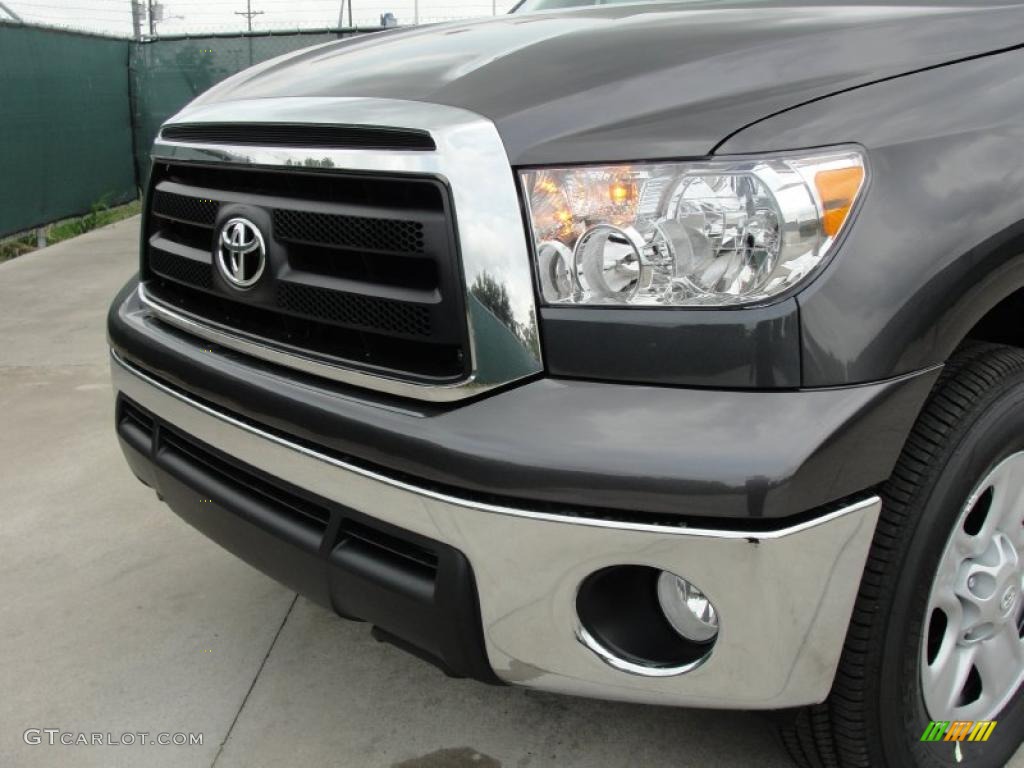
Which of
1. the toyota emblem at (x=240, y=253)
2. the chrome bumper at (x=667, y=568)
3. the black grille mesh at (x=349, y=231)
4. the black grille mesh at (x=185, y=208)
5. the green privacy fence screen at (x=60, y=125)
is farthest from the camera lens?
the green privacy fence screen at (x=60, y=125)

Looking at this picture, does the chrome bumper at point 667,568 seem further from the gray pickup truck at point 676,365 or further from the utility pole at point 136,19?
the utility pole at point 136,19

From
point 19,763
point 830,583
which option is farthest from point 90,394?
point 830,583

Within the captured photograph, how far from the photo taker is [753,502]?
134 cm

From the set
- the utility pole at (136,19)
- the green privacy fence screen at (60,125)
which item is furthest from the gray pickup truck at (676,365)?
the utility pole at (136,19)

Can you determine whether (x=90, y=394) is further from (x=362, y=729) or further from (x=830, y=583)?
(x=830, y=583)

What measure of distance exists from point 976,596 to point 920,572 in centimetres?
30

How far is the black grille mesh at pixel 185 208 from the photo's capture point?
2.04 meters

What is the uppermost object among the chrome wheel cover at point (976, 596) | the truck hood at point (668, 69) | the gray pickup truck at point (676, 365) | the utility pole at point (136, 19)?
the utility pole at point (136, 19)

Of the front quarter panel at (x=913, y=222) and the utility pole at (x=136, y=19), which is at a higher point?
the utility pole at (x=136, y=19)

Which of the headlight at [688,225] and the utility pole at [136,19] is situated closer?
the headlight at [688,225]

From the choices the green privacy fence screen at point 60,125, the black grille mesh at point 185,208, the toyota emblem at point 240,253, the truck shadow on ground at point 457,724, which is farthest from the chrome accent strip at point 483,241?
the green privacy fence screen at point 60,125

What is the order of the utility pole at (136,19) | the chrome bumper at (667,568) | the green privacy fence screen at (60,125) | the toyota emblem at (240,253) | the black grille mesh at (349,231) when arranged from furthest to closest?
the utility pole at (136,19) → the green privacy fence screen at (60,125) → the toyota emblem at (240,253) → the black grille mesh at (349,231) → the chrome bumper at (667,568)

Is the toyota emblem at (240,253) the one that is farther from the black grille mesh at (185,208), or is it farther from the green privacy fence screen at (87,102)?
the green privacy fence screen at (87,102)

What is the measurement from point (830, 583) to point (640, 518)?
30 cm
